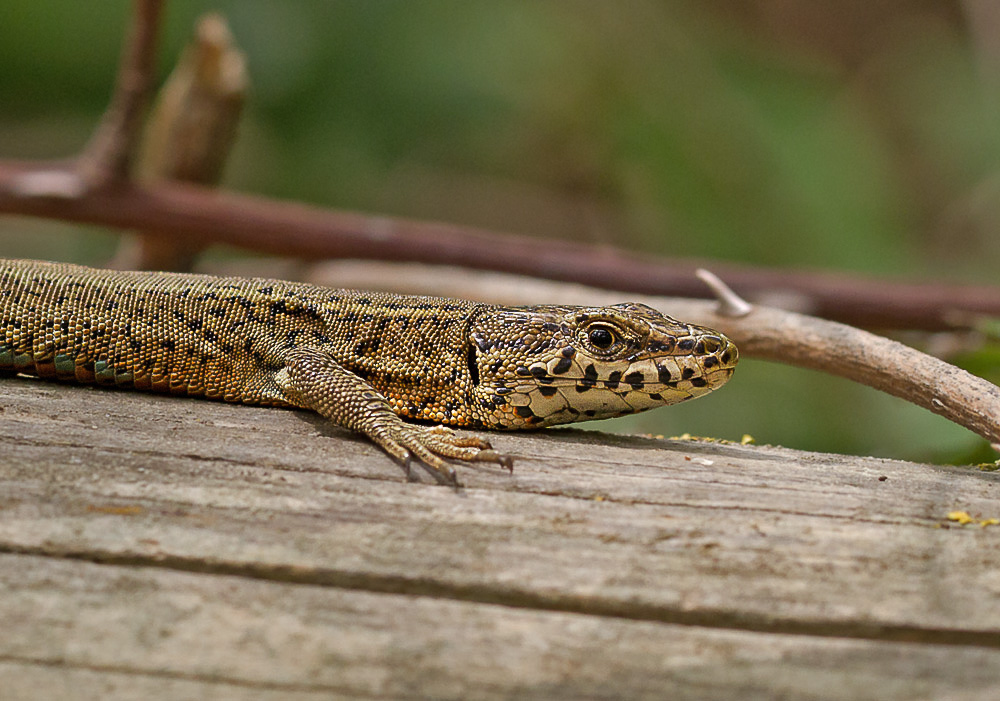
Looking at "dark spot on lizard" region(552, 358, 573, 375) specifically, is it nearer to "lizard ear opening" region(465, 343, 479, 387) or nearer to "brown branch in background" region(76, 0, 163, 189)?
"lizard ear opening" region(465, 343, 479, 387)

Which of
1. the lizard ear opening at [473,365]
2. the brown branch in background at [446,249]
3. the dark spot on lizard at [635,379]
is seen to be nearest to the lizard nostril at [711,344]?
the dark spot on lizard at [635,379]

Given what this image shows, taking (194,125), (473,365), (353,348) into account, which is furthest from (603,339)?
(194,125)

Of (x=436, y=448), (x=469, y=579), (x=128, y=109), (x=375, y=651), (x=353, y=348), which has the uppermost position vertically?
(x=128, y=109)

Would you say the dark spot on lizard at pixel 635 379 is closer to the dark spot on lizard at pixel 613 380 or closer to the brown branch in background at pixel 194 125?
the dark spot on lizard at pixel 613 380

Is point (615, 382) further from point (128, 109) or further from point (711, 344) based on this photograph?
point (128, 109)

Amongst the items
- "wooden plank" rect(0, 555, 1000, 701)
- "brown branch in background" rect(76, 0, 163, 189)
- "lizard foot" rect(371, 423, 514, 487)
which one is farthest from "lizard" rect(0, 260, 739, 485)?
"brown branch in background" rect(76, 0, 163, 189)

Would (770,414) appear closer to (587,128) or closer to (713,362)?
(587,128)
